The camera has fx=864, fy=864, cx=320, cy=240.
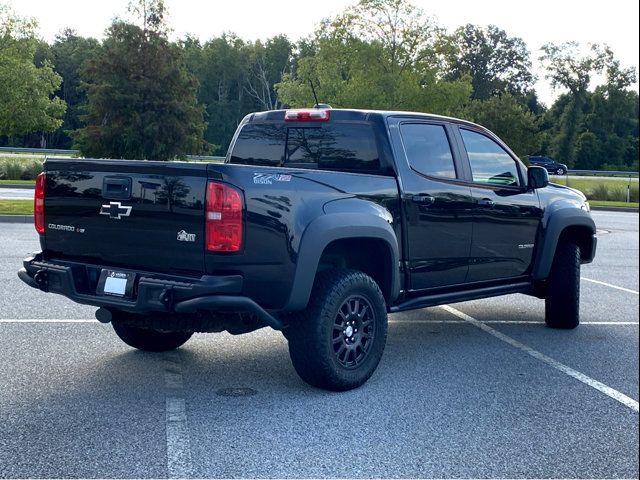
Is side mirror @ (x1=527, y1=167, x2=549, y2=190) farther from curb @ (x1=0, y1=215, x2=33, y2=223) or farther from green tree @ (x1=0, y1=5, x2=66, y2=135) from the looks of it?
green tree @ (x1=0, y1=5, x2=66, y2=135)

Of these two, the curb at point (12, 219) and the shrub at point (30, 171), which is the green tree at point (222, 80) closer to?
the shrub at point (30, 171)

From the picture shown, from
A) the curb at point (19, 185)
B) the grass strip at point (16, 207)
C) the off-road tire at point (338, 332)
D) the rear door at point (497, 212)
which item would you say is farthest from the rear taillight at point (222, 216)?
the curb at point (19, 185)

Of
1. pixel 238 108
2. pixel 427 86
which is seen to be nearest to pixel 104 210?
pixel 427 86

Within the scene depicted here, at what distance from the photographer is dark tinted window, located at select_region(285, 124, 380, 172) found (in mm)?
6383

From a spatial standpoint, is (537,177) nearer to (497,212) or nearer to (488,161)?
(488,161)

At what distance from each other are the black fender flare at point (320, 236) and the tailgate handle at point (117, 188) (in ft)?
3.69

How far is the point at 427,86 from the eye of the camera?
45812 millimetres

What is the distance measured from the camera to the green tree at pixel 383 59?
44625 mm

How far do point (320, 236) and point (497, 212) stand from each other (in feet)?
7.32

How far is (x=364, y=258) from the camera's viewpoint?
246 inches

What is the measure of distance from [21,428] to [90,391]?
2.63 ft

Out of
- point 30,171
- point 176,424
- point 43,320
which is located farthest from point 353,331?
point 30,171

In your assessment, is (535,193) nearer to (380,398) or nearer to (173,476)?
(380,398)

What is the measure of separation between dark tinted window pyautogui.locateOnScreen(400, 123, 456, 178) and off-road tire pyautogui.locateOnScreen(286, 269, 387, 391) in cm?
116
